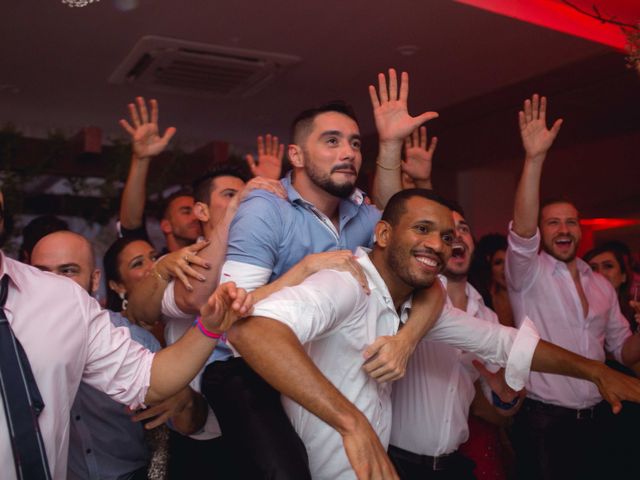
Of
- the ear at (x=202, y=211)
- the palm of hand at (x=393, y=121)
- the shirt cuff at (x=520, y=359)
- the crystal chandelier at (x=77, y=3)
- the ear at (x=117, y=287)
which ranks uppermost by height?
the crystal chandelier at (x=77, y=3)

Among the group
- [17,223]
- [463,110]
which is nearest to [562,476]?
[463,110]

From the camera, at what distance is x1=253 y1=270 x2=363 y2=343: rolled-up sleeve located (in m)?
1.89

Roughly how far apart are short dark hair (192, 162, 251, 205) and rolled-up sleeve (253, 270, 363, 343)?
1.28 metres

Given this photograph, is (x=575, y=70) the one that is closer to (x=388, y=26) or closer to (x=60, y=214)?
(x=388, y=26)

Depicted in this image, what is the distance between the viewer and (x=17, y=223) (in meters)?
5.15

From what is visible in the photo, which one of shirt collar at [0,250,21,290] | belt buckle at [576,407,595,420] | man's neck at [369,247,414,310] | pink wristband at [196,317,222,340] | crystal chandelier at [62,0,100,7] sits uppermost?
crystal chandelier at [62,0,100,7]

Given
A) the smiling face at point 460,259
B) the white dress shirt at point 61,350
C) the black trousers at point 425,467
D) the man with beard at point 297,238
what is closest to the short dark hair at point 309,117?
the man with beard at point 297,238

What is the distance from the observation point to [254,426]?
228cm

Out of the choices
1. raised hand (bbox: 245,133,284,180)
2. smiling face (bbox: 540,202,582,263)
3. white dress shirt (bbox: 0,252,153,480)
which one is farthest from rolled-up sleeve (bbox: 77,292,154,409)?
smiling face (bbox: 540,202,582,263)

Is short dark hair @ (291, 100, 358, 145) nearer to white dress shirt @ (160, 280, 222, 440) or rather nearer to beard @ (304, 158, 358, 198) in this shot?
beard @ (304, 158, 358, 198)

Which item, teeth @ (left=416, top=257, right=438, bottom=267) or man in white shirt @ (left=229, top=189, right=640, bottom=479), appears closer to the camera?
man in white shirt @ (left=229, top=189, right=640, bottom=479)

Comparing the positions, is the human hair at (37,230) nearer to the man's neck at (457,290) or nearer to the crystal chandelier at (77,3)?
the crystal chandelier at (77,3)

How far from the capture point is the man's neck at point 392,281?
7.99 feet

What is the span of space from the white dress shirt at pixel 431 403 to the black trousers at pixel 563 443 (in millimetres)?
719
